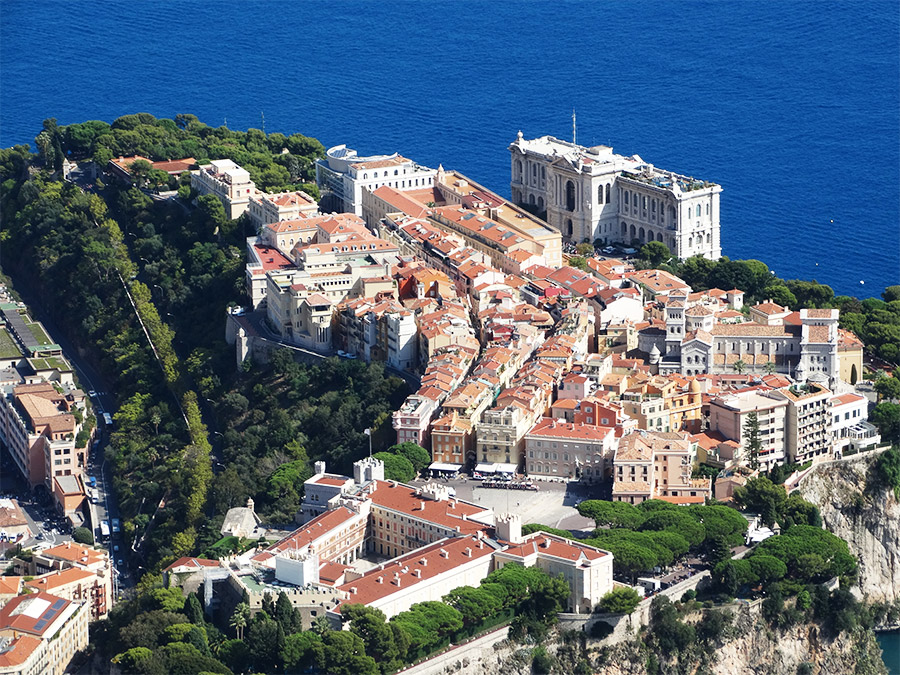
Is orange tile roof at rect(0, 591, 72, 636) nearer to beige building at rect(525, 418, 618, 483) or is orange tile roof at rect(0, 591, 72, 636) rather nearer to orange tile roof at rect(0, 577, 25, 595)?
orange tile roof at rect(0, 577, 25, 595)

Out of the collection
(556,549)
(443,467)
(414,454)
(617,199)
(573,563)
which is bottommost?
(573,563)

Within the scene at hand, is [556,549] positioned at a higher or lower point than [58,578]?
higher

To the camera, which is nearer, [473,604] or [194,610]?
[473,604]

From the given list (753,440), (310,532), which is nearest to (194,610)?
(310,532)

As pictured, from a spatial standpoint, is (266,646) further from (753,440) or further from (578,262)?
(578,262)

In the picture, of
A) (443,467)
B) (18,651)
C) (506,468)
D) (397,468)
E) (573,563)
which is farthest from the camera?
(443,467)

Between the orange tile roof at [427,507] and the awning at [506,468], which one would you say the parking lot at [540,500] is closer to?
the awning at [506,468]

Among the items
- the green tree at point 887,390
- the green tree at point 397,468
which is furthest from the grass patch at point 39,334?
the green tree at point 887,390
